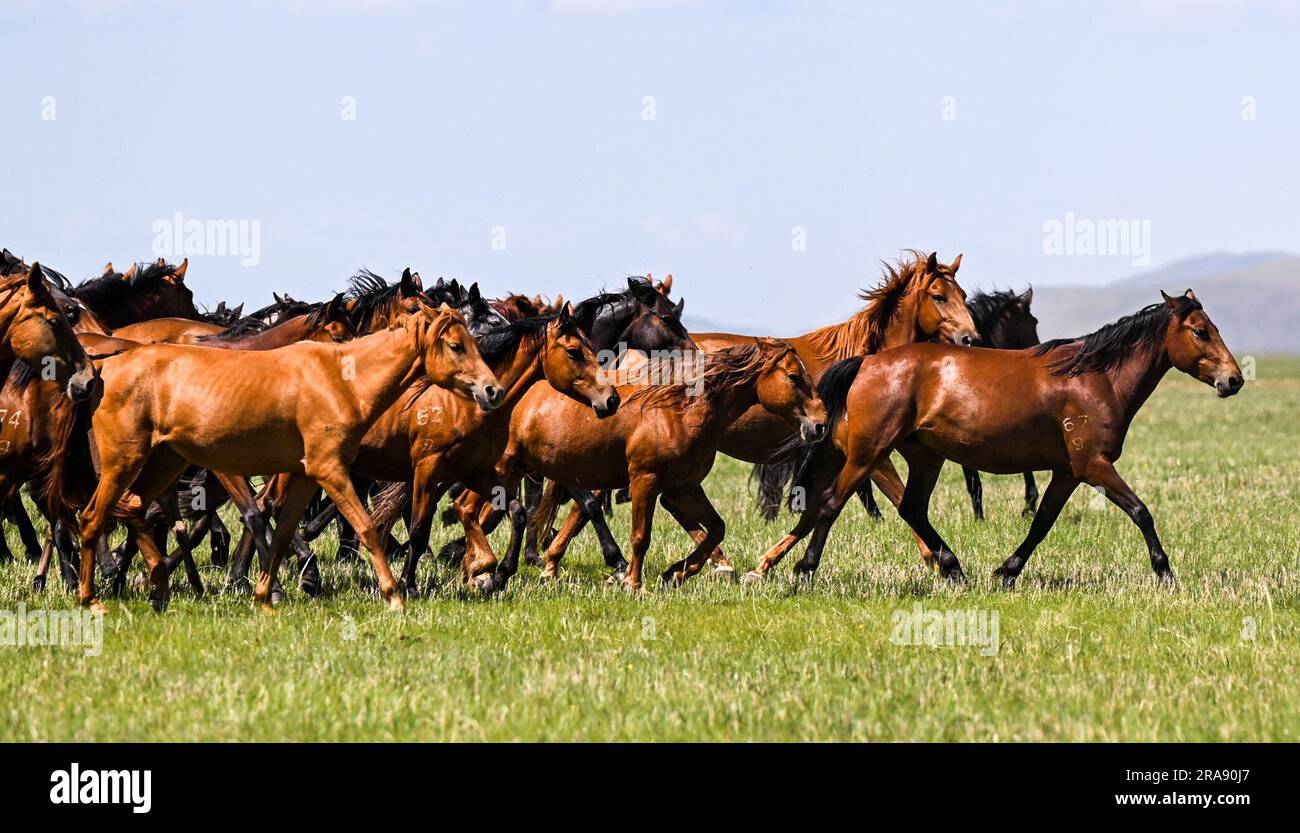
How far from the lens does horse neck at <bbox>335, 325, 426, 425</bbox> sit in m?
9.53

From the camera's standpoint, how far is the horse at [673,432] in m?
10.8

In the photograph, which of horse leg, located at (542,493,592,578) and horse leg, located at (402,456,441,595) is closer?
A: horse leg, located at (402,456,441,595)

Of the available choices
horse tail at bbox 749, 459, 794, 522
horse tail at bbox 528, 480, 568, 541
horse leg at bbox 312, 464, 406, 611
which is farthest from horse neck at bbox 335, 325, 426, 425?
horse tail at bbox 749, 459, 794, 522

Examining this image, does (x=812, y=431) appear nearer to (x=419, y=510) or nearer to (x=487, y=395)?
(x=487, y=395)

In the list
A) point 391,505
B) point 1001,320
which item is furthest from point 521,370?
point 1001,320

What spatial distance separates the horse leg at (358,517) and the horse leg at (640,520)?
1.91 metres

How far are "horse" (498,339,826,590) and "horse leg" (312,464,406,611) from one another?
1601 mm

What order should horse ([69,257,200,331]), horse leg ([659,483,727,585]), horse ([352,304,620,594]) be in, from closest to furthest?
horse ([352,304,620,594]) → horse leg ([659,483,727,585]) → horse ([69,257,200,331])

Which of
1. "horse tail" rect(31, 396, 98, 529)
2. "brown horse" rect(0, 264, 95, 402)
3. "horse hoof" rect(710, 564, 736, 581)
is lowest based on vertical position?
"horse hoof" rect(710, 564, 736, 581)

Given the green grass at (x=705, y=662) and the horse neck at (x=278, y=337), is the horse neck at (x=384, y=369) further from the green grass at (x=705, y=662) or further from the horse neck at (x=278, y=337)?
the horse neck at (x=278, y=337)

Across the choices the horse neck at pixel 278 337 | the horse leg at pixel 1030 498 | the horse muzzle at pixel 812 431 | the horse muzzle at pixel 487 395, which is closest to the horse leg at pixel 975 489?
the horse leg at pixel 1030 498

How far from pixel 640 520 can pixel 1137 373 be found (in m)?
3.77

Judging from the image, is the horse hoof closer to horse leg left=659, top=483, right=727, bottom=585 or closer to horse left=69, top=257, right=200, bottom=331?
horse leg left=659, top=483, right=727, bottom=585
